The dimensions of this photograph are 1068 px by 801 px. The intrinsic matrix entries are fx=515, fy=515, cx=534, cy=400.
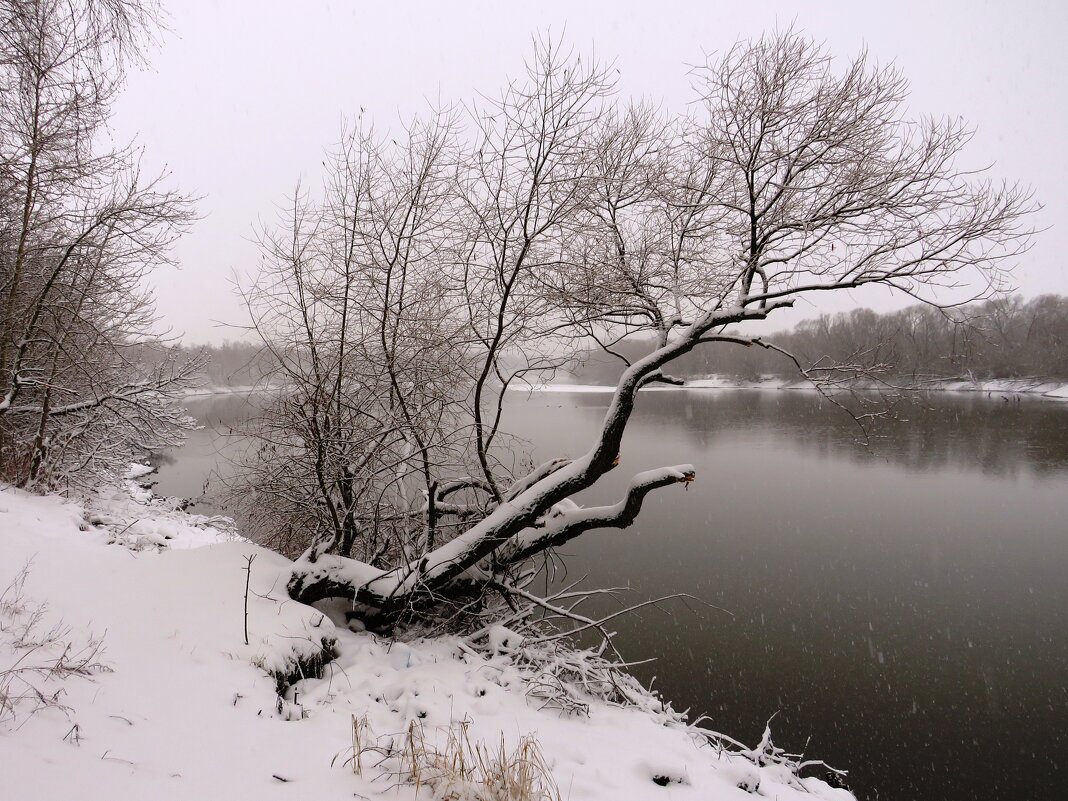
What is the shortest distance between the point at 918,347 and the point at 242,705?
8967mm

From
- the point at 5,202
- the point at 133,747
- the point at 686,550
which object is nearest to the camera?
the point at 133,747

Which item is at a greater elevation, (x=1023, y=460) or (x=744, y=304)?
(x=744, y=304)

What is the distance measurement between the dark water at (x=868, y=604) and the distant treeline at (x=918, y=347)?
3.00 feet

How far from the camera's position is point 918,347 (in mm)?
7504

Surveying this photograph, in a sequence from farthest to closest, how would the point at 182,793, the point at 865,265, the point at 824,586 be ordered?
the point at 824,586
the point at 865,265
the point at 182,793

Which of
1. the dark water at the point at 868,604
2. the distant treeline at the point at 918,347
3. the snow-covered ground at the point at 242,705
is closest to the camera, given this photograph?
the snow-covered ground at the point at 242,705

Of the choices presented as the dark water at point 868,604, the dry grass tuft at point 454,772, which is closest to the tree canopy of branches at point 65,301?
the dark water at point 868,604

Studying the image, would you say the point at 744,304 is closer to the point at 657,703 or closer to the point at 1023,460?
the point at 657,703

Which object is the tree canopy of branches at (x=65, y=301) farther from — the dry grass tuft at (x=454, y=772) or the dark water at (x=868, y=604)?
the dry grass tuft at (x=454, y=772)

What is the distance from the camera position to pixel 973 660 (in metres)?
8.88

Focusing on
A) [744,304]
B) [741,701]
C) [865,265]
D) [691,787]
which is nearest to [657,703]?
[691,787]

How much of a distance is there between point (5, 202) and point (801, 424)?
36843 mm

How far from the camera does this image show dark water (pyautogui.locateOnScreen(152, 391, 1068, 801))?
702 centimetres

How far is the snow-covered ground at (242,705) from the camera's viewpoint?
7.88 ft
